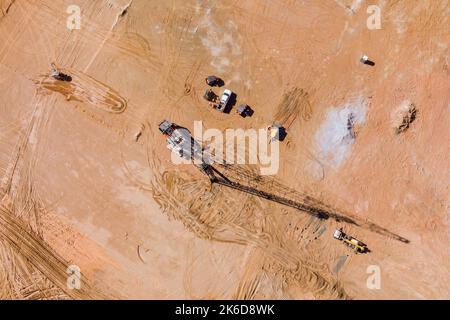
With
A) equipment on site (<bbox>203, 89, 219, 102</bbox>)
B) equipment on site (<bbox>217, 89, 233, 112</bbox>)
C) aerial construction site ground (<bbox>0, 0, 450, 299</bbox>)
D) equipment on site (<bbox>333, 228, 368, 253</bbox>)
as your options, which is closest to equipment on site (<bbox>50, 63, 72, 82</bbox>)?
aerial construction site ground (<bbox>0, 0, 450, 299</bbox>)

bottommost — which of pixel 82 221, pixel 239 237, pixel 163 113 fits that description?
pixel 82 221

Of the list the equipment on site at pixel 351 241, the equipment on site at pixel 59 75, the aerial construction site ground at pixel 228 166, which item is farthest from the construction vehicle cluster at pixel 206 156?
the equipment on site at pixel 59 75

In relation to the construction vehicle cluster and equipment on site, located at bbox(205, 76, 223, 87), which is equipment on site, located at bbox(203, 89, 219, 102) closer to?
the construction vehicle cluster

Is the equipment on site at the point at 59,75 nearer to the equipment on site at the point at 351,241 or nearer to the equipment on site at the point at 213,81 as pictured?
the equipment on site at the point at 213,81
